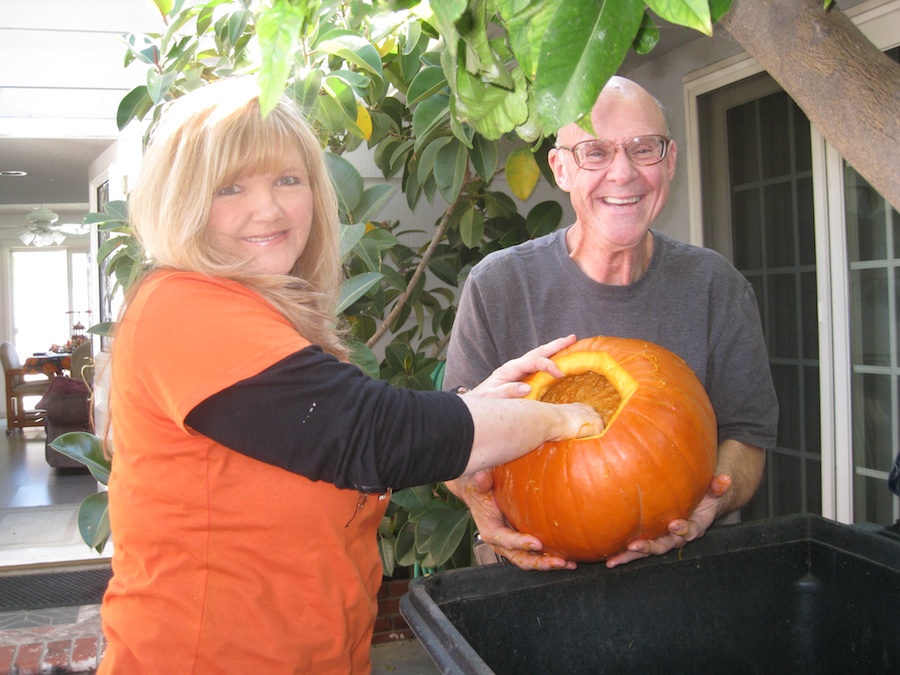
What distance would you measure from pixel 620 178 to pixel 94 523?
1927 millimetres

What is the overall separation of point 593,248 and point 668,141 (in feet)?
0.77

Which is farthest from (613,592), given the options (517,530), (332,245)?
(332,245)

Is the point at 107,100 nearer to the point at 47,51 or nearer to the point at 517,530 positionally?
the point at 47,51

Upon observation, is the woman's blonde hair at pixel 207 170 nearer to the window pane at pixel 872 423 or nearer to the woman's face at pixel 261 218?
the woman's face at pixel 261 218

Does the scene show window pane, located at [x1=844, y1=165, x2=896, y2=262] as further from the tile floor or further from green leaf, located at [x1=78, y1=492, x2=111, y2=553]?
green leaf, located at [x1=78, y1=492, x2=111, y2=553]

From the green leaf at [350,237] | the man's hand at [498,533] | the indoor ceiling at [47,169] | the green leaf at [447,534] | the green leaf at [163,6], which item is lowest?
the green leaf at [447,534]

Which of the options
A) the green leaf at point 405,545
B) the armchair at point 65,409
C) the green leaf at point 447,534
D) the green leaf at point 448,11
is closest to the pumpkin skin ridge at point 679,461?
the green leaf at point 448,11

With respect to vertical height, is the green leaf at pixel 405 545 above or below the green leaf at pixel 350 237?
below

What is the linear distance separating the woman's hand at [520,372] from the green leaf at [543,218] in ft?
6.00

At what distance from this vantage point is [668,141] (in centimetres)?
149

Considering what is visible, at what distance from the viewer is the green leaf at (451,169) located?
2.48 meters

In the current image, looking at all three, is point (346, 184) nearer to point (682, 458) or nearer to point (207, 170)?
point (207, 170)

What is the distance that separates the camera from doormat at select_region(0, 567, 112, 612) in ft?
12.6

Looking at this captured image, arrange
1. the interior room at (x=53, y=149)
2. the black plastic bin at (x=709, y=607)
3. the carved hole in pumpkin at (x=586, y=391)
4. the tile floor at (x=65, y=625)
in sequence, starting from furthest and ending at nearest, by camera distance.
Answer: the interior room at (x=53, y=149), the tile floor at (x=65, y=625), the carved hole in pumpkin at (x=586, y=391), the black plastic bin at (x=709, y=607)
